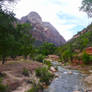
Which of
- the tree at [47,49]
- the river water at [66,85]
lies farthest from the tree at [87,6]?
the tree at [47,49]

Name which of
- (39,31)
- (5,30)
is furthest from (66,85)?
(39,31)

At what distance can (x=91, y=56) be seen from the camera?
3000 cm

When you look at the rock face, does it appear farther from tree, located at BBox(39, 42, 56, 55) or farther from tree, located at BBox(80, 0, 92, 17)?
tree, located at BBox(80, 0, 92, 17)

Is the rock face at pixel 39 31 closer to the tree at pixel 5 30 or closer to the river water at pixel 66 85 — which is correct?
the river water at pixel 66 85

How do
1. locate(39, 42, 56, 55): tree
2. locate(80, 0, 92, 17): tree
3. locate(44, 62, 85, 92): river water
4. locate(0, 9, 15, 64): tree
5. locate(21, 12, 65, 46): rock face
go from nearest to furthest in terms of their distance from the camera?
locate(0, 9, 15, 64): tree
locate(44, 62, 85, 92): river water
locate(80, 0, 92, 17): tree
locate(39, 42, 56, 55): tree
locate(21, 12, 65, 46): rock face

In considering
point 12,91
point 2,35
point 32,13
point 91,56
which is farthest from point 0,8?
point 32,13

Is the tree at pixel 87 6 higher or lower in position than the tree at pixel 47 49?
higher

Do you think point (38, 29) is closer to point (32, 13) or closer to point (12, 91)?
point (32, 13)

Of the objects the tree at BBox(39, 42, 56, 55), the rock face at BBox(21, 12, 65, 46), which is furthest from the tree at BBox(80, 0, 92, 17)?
the rock face at BBox(21, 12, 65, 46)

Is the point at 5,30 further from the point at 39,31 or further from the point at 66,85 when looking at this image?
the point at 39,31

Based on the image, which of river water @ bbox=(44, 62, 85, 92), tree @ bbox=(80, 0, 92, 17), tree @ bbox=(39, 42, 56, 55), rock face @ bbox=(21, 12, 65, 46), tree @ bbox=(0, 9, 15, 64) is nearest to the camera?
tree @ bbox=(0, 9, 15, 64)

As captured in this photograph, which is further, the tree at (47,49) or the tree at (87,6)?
the tree at (47,49)

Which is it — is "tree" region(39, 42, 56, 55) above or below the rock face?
below

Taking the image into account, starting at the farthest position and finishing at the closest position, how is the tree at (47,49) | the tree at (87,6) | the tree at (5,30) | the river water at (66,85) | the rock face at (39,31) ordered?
1. the rock face at (39,31)
2. the tree at (47,49)
3. the tree at (87,6)
4. the river water at (66,85)
5. the tree at (5,30)
